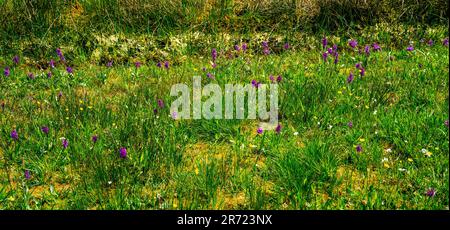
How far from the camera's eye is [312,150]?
4.17m

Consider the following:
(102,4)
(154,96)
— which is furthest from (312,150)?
(102,4)

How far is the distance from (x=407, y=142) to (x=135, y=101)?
108 inches

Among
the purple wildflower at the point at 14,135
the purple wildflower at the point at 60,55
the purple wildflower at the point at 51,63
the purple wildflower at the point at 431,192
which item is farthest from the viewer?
the purple wildflower at the point at 60,55

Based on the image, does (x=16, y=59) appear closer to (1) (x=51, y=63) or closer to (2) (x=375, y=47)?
(1) (x=51, y=63)

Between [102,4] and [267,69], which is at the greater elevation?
[102,4]

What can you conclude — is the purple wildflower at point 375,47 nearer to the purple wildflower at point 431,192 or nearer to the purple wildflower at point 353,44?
the purple wildflower at point 353,44

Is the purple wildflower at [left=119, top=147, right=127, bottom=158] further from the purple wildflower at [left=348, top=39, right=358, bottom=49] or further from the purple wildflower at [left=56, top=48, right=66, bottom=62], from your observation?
the purple wildflower at [left=348, top=39, right=358, bottom=49]

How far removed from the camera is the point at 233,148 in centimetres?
459

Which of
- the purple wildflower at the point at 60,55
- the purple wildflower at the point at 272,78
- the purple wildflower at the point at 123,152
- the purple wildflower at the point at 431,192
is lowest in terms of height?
the purple wildflower at the point at 431,192

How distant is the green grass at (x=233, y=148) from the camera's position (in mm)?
3824

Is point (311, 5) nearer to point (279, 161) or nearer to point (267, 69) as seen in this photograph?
point (267, 69)

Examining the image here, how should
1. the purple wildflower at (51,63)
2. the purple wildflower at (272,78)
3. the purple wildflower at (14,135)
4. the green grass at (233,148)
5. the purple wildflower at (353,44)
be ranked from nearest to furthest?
the green grass at (233,148) → the purple wildflower at (14,135) → the purple wildflower at (272,78) → the purple wildflower at (51,63) → the purple wildflower at (353,44)

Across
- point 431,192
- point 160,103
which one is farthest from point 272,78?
point 431,192

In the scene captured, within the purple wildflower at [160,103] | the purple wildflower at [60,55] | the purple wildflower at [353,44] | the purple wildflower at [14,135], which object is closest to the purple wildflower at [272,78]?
the purple wildflower at [160,103]
